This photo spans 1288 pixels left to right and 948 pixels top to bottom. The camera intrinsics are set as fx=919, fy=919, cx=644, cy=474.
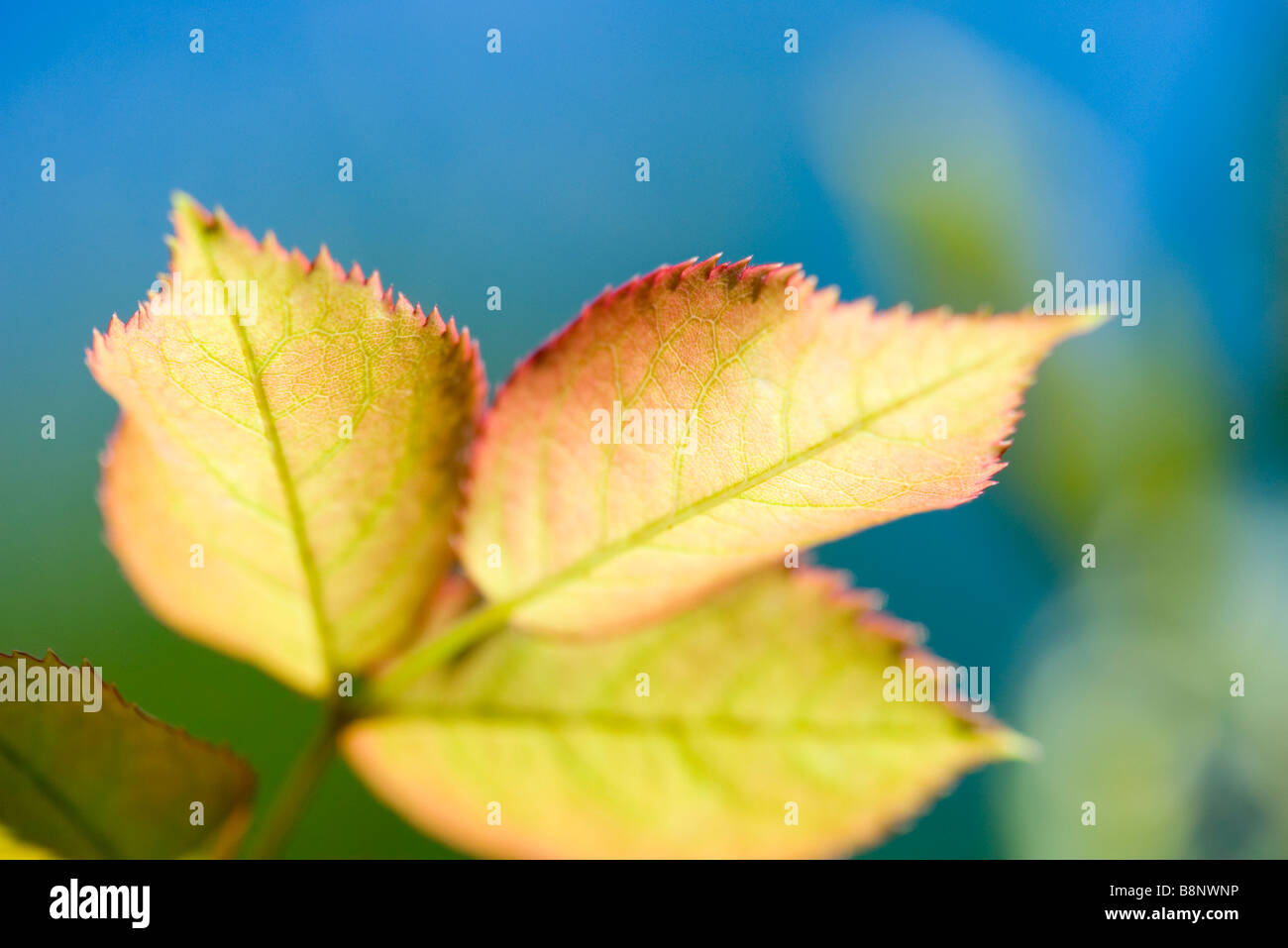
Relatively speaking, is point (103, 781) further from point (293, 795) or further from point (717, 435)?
point (717, 435)

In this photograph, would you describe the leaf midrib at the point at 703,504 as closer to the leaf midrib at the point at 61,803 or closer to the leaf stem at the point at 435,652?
the leaf stem at the point at 435,652

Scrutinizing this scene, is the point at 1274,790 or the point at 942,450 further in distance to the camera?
the point at 1274,790

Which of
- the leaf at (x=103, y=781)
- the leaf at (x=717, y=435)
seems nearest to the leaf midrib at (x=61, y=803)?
the leaf at (x=103, y=781)

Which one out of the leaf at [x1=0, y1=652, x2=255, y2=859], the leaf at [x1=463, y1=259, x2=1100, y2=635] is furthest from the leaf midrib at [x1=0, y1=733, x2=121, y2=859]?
the leaf at [x1=463, y1=259, x2=1100, y2=635]

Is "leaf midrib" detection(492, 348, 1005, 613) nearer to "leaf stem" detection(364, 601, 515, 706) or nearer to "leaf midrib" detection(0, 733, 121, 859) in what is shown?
"leaf stem" detection(364, 601, 515, 706)

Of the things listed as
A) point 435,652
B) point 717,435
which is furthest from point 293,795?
point 717,435
